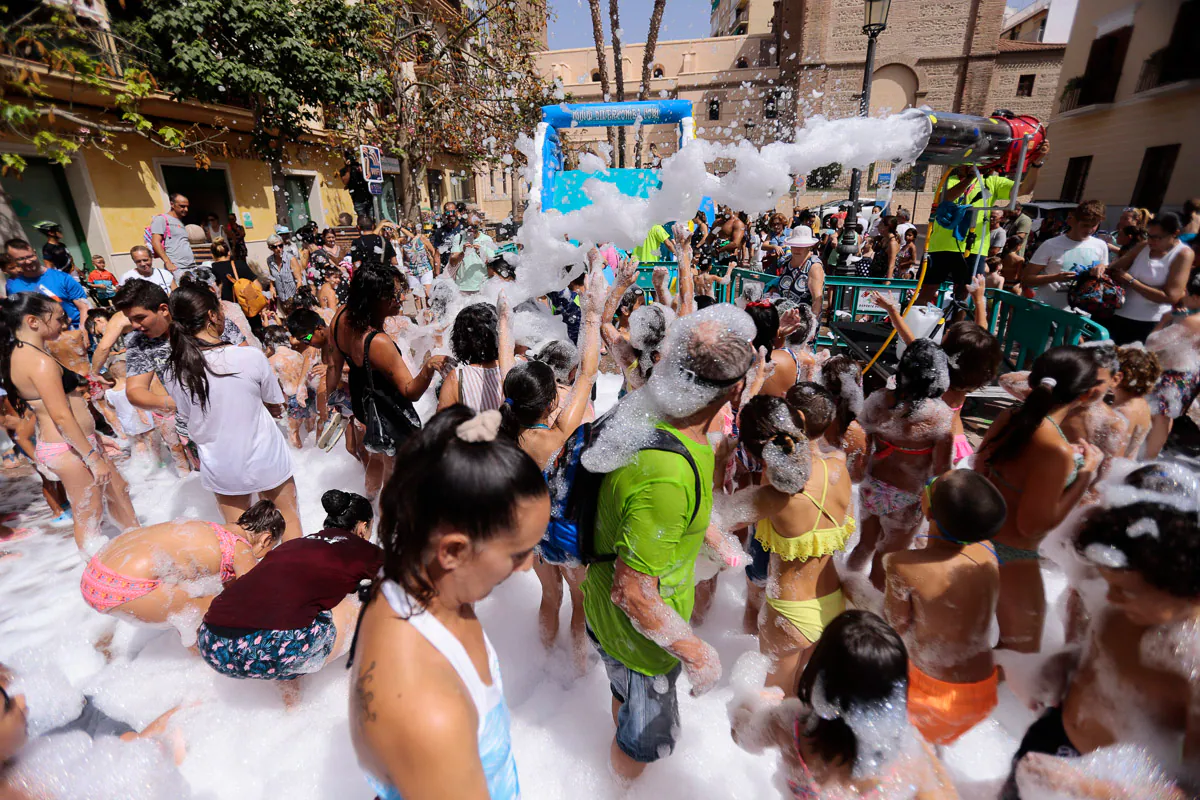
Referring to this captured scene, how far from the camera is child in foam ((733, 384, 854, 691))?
2.13 meters

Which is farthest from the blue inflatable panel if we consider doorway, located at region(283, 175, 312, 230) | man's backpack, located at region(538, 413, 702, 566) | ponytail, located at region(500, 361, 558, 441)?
doorway, located at region(283, 175, 312, 230)

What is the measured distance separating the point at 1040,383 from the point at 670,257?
23.7ft

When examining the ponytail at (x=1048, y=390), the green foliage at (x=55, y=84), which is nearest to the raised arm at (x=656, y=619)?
the ponytail at (x=1048, y=390)

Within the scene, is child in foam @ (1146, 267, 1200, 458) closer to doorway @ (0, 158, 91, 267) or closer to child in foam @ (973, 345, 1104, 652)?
child in foam @ (973, 345, 1104, 652)

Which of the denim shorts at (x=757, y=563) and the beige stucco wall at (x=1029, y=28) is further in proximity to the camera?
the beige stucco wall at (x=1029, y=28)

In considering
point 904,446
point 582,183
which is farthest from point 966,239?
point 582,183

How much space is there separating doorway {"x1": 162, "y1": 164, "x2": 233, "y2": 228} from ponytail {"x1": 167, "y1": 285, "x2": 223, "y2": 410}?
12.0 m

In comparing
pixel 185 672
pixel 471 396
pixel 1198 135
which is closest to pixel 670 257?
pixel 471 396

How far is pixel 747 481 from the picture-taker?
328cm

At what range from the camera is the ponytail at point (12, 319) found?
296 cm

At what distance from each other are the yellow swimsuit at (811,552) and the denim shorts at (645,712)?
635 mm

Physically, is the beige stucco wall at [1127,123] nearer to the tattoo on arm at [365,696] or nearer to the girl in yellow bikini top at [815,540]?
the girl in yellow bikini top at [815,540]

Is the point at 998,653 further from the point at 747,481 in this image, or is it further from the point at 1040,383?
the point at 747,481

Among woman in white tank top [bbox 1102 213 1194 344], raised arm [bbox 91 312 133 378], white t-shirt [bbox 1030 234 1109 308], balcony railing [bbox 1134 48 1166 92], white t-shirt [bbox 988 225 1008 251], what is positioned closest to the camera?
raised arm [bbox 91 312 133 378]
